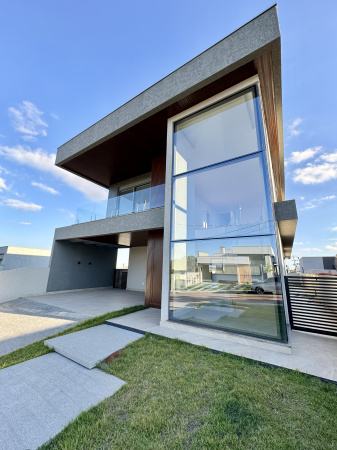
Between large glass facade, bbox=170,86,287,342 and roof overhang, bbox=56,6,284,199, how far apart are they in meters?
0.55

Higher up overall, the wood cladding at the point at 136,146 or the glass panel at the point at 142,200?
the wood cladding at the point at 136,146

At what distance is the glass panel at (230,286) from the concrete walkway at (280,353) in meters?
0.30

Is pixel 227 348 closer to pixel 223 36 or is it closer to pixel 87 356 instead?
pixel 87 356

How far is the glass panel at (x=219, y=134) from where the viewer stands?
4770 millimetres

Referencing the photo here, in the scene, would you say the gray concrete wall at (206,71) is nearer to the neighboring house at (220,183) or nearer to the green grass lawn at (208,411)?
the neighboring house at (220,183)

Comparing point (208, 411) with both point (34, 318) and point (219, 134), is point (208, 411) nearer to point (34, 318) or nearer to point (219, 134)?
point (219, 134)

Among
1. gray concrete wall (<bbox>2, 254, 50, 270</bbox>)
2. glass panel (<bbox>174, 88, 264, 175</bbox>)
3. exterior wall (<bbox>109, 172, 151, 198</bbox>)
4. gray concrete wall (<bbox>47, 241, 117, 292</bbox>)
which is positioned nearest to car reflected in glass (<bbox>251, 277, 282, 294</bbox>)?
glass panel (<bbox>174, 88, 264, 175</bbox>)

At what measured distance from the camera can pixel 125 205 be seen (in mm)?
8328

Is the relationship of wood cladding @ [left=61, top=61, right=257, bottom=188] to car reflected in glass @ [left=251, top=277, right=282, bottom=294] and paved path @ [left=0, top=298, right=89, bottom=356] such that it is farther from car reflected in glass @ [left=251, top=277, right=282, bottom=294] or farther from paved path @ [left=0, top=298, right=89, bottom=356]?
paved path @ [left=0, top=298, right=89, bottom=356]

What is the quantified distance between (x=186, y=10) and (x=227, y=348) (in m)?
10.8

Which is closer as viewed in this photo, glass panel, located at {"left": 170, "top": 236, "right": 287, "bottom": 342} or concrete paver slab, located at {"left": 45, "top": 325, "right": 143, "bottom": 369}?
concrete paver slab, located at {"left": 45, "top": 325, "right": 143, "bottom": 369}

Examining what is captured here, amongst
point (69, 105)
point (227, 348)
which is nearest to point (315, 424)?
point (227, 348)

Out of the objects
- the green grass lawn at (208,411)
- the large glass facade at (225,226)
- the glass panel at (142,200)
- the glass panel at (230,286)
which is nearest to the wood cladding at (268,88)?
the large glass facade at (225,226)

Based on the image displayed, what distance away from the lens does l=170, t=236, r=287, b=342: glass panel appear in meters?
3.98
